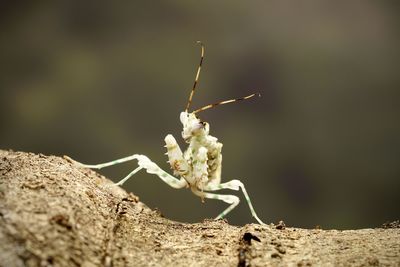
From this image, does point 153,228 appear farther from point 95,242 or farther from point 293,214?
point 293,214

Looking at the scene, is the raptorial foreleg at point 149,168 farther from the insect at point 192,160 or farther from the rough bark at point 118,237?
the rough bark at point 118,237

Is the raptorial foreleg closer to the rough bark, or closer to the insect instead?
the insect

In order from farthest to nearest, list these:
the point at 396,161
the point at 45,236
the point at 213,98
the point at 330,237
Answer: the point at 213,98
the point at 396,161
the point at 330,237
the point at 45,236

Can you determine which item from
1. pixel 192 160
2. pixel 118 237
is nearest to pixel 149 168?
pixel 192 160

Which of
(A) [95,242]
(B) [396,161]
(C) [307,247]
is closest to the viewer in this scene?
(A) [95,242]


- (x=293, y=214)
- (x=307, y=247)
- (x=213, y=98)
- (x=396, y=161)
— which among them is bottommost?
(x=307, y=247)

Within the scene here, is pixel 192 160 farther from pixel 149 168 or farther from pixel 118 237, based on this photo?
pixel 118 237

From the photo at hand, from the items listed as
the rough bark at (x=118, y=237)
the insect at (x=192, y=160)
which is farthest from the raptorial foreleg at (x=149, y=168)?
the rough bark at (x=118, y=237)

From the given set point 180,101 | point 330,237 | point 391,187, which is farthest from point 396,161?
point 330,237
